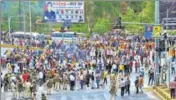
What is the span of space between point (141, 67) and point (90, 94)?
338 cm

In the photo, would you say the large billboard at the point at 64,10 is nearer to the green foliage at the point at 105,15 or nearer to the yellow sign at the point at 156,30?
the yellow sign at the point at 156,30

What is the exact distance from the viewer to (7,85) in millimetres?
15852

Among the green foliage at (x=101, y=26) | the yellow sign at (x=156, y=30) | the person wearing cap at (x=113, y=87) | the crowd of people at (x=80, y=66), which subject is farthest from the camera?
the green foliage at (x=101, y=26)

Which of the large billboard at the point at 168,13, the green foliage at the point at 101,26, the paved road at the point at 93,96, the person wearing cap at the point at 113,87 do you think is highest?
the large billboard at the point at 168,13

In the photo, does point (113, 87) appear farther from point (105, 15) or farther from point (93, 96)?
point (105, 15)

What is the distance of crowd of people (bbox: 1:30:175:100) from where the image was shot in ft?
51.1

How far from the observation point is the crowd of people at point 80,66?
51.1ft

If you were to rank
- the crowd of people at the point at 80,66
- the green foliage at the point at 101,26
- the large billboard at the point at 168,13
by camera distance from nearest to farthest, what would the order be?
1. the crowd of people at the point at 80,66
2. the large billboard at the point at 168,13
3. the green foliage at the point at 101,26

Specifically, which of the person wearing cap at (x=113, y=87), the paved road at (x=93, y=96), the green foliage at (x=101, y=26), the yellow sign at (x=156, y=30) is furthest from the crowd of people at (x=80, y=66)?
the green foliage at (x=101, y=26)

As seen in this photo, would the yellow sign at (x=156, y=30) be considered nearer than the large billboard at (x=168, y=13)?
Yes

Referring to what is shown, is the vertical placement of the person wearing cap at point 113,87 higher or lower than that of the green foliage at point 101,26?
lower

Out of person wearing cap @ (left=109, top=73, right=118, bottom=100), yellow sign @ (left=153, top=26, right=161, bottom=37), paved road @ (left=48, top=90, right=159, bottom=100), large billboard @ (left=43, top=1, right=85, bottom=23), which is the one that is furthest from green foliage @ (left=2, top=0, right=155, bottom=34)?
person wearing cap @ (left=109, top=73, right=118, bottom=100)

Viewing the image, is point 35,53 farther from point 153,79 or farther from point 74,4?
point 153,79

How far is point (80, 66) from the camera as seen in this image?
723 inches
